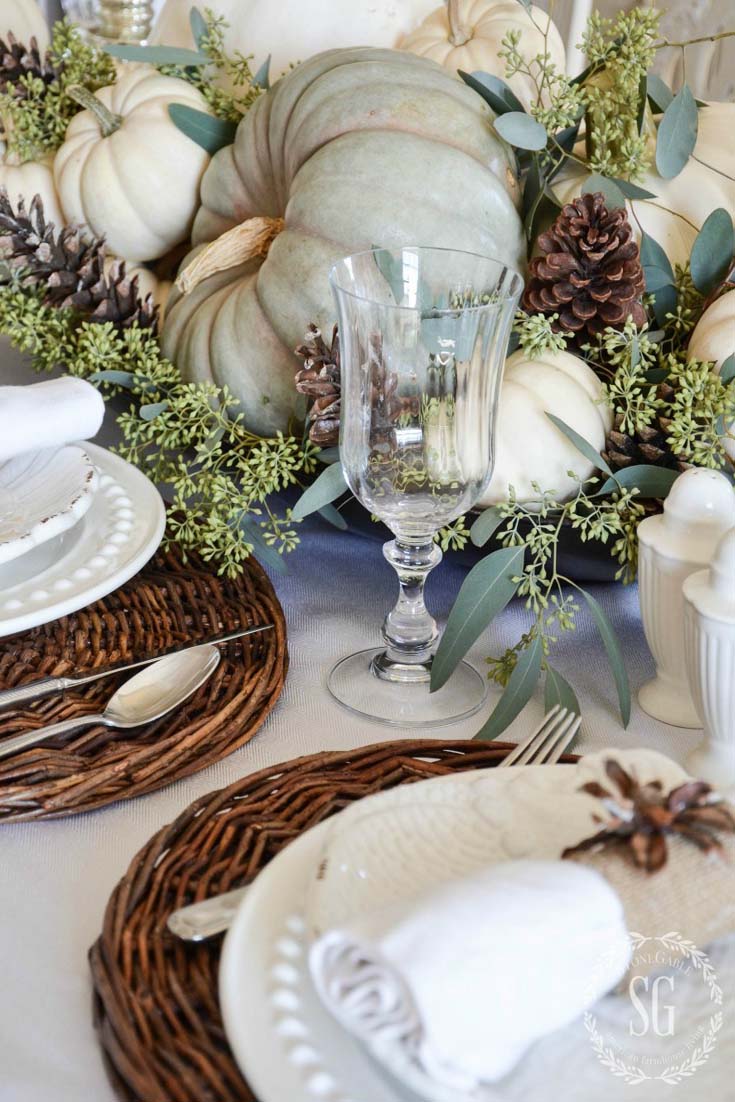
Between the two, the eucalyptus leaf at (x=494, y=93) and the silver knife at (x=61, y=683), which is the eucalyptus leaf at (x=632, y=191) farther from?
the silver knife at (x=61, y=683)

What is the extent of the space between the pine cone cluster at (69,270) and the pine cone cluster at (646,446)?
43cm

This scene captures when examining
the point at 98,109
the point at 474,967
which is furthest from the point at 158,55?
the point at 474,967

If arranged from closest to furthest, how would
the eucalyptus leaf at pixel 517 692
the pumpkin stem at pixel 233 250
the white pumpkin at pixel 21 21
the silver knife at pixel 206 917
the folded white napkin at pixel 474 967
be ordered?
the folded white napkin at pixel 474 967
the silver knife at pixel 206 917
the eucalyptus leaf at pixel 517 692
the pumpkin stem at pixel 233 250
the white pumpkin at pixel 21 21

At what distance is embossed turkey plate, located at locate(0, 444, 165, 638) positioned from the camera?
0.63 m

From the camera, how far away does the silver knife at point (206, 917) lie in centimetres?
42

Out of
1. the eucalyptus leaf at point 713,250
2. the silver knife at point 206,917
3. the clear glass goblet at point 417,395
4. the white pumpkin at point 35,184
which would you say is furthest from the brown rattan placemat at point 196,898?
the white pumpkin at point 35,184

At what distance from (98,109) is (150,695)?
0.67m

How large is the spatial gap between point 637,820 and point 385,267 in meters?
0.39

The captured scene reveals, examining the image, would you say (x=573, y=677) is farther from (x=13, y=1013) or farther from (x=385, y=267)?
(x=13, y=1013)

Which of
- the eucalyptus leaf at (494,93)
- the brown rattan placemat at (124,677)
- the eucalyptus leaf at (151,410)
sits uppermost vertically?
the eucalyptus leaf at (494,93)

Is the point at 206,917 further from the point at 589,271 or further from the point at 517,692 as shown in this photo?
the point at 589,271

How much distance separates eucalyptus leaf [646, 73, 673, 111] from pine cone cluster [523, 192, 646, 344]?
18 centimetres

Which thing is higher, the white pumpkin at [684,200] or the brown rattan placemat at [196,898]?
the white pumpkin at [684,200]

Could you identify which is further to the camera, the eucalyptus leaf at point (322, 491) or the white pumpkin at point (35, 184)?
the white pumpkin at point (35, 184)
